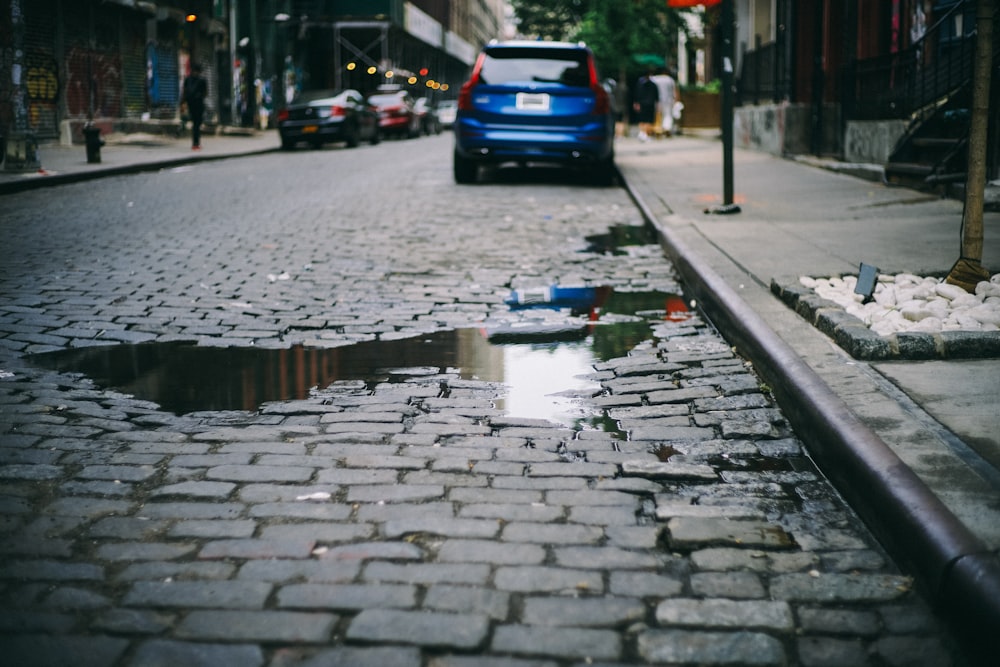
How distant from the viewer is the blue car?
14383mm

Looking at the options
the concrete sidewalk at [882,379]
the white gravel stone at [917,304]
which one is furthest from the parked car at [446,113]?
the white gravel stone at [917,304]

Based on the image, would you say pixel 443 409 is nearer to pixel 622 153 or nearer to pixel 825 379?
pixel 825 379

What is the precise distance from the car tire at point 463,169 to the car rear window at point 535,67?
1137 millimetres

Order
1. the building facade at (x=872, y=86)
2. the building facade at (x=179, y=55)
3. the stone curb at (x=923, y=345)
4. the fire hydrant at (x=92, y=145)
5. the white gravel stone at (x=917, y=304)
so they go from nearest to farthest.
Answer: the stone curb at (x=923, y=345) < the white gravel stone at (x=917, y=304) < the building facade at (x=872, y=86) < the fire hydrant at (x=92, y=145) < the building facade at (x=179, y=55)

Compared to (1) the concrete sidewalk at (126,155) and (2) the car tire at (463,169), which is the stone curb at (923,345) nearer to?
(2) the car tire at (463,169)

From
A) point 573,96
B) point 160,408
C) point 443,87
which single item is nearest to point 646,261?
point 160,408

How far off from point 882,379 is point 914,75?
30.8 ft

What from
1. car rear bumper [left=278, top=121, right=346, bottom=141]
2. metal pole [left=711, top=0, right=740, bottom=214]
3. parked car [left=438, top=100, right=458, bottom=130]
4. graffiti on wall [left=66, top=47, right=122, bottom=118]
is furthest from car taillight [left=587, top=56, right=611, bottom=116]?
parked car [left=438, top=100, right=458, bottom=130]

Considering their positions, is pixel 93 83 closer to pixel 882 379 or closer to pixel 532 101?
pixel 532 101

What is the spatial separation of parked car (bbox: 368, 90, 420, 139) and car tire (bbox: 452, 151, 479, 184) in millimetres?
17237

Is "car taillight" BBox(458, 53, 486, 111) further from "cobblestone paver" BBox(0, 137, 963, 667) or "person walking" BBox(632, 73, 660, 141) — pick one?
"person walking" BBox(632, 73, 660, 141)

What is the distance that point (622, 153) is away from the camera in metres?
22.8

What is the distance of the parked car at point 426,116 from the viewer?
3684 centimetres

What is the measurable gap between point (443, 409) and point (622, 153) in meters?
19.0
